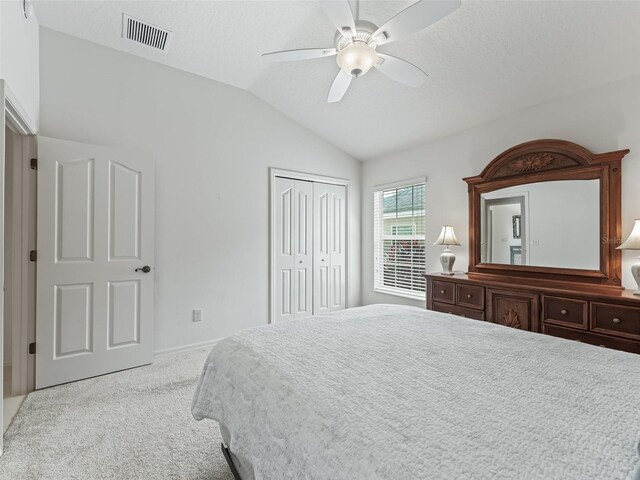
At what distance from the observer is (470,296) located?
289 cm

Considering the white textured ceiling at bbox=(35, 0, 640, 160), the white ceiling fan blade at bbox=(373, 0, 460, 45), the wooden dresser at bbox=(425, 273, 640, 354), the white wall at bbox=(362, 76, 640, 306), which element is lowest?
the wooden dresser at bbox=(425, 273, 640, 354)

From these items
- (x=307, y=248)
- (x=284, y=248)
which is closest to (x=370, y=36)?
(x=284, y=248)

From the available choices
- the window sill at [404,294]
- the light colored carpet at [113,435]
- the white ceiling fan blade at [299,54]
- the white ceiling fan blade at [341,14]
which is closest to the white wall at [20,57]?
the white ceiling fan blade at [299,54]

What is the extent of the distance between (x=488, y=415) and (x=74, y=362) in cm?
311

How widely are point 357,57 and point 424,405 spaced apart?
178 cm

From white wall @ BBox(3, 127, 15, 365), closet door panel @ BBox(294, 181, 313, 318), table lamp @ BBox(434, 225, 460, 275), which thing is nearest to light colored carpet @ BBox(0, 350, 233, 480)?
white wall @ BBox(3, 127, 15, 365)

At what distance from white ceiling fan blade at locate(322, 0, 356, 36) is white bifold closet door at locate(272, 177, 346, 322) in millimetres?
2344

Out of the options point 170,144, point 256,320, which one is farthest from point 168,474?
point 170,144

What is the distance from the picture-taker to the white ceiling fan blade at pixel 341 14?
5.23 feet

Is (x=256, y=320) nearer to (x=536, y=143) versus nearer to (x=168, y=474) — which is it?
(x=168, y=474)

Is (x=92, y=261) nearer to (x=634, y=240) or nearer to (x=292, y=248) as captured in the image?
(x=292, y=248)

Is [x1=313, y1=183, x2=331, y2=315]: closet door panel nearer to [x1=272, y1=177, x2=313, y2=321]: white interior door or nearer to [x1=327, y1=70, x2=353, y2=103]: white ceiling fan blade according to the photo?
[x1=272, y1=177, x2=313, y2=321]: white interior door

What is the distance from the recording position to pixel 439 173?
3.67 metres

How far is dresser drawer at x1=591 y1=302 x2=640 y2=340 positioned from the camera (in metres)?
1.97
